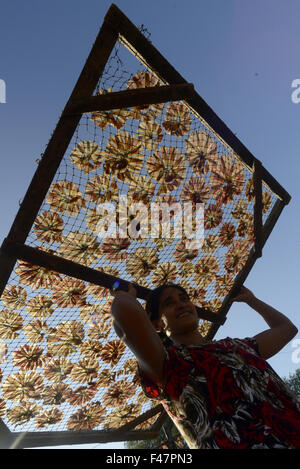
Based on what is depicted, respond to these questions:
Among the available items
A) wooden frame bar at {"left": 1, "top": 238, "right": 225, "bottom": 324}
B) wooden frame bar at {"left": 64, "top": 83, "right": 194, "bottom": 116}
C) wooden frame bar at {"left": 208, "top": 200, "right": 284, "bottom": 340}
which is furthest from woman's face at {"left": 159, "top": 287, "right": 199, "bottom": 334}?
wooden frame bar at {"left": 208, "top": 200, "right": 284, "bottom": 340}

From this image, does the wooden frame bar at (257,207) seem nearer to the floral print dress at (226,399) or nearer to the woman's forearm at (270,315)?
the woman's forearm at (270,315)

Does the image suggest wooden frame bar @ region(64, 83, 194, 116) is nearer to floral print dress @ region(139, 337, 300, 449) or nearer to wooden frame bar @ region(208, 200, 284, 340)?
floral print dress @ region(139, 337, 300, 449)

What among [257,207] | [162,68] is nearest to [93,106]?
[162,68]

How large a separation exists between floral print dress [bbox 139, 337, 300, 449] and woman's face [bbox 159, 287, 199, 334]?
31 cm

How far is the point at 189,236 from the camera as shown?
9.59ft

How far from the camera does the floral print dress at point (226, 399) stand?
3.65 ft

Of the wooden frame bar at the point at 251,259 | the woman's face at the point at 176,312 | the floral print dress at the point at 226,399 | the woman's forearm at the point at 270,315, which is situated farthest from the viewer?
the wooden frame bar at the point at 251,259

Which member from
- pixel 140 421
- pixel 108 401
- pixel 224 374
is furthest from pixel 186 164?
pixel 140 421

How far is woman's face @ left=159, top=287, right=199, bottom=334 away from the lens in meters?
1.75

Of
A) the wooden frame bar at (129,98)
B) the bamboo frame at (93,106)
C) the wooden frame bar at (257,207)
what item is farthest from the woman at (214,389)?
the wooden frame bar at (257,207)

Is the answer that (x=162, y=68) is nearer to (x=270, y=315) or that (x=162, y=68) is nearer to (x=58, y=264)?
(x=58, y=264)

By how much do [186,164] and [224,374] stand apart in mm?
1781

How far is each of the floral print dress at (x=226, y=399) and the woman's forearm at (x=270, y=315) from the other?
24.0 inches
